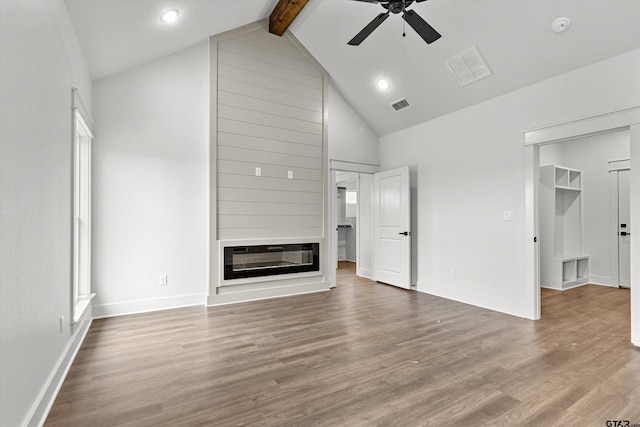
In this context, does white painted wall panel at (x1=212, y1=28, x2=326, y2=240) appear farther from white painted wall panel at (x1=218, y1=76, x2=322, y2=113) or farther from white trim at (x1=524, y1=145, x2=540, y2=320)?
white trim at (x1=524, y1=145, x2=540, y2=320)

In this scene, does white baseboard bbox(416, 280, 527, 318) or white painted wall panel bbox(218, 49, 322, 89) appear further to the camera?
white painted wall panel bbox(218, 49, 322, 89)

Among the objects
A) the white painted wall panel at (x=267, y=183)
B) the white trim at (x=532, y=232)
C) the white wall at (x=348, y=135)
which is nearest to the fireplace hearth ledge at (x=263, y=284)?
the white painted wall panel at (x=267, y=183)

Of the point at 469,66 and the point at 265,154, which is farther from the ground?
the point at 469,66

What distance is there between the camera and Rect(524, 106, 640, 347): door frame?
3.11 metres

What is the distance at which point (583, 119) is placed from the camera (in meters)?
3.52

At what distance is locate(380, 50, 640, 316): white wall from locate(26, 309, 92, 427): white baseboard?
15.0 feet

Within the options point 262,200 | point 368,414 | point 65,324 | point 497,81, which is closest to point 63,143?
point 65,324


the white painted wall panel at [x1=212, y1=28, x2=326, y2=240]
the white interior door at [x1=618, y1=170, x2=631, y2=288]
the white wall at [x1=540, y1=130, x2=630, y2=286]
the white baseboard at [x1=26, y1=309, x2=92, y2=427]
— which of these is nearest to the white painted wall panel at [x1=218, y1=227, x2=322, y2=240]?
the white painted wall panel at [x1=212, y1=28, x2=326, y2=240]

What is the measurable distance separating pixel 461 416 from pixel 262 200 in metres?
3.66

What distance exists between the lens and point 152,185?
4.30m

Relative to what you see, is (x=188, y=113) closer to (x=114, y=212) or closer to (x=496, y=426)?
(x=114, y=212)

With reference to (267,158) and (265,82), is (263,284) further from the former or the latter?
(265,82)

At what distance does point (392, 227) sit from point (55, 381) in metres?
4.77

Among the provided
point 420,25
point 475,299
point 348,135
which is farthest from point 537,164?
point 348,135
